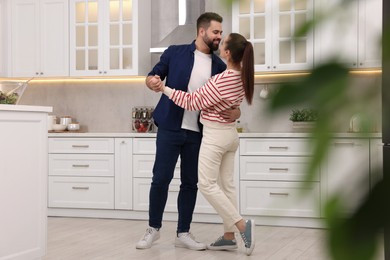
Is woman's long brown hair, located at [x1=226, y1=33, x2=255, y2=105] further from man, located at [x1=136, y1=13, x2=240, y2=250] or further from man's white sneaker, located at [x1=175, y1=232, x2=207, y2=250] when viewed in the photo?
man's white sneaker, located at [x1=175, y1=232, x2=207, y2=250]

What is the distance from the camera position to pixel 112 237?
4594mm

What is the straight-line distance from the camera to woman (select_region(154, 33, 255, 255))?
3.74 meters

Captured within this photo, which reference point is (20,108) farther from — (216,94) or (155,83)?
(216,94)

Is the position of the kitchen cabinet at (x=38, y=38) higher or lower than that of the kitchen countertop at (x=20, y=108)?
higher

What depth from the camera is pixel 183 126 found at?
4086 millimetres

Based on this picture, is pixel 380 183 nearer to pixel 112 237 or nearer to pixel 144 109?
pixel 112 237

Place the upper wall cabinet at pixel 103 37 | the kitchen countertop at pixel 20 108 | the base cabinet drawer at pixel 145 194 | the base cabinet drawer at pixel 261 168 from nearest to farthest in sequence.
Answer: the kitchen countertop at pixel 20 108 < the base cabinet drawer at pixel 261 168 < the base cabinet drawer at pixel 145 194 < the upper wall cabinet at pixel 103 37

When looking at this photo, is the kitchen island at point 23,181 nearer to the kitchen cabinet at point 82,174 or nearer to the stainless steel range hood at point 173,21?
the kitchen cabinet at point 82,174

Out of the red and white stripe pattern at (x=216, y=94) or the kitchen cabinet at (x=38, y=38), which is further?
the kitchen cabinet at (x=38, y=38)

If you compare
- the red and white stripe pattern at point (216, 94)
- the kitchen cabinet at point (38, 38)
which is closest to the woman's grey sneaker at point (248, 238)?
the red and white stripe pattern at point (216, 94)

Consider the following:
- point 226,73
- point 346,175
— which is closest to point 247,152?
point 226,73

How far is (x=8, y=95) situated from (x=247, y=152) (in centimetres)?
240

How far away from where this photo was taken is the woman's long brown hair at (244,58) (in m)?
3.64

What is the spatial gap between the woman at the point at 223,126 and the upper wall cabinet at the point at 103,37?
6.62ft
